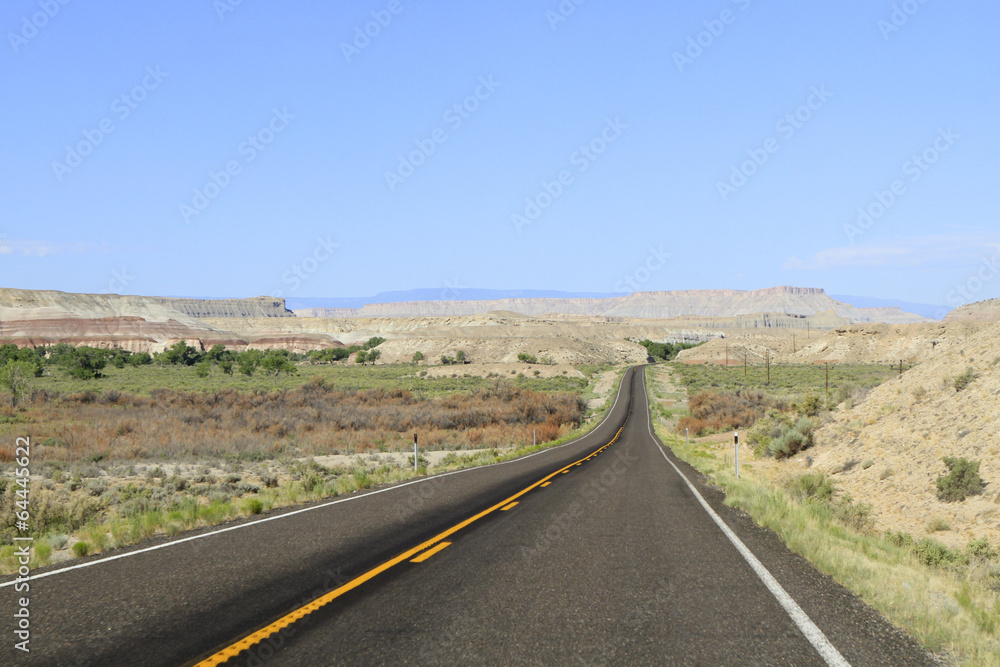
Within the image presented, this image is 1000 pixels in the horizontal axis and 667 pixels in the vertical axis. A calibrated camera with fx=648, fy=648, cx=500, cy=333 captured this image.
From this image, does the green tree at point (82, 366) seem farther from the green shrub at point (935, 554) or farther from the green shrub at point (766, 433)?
the green shrub at point (935, 554)

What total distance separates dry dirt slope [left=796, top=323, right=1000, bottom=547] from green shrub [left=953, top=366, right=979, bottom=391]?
16cm

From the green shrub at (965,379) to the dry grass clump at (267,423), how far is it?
1992 centimetres

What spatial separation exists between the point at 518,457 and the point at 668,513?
555 inches

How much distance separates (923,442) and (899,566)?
9549 mm

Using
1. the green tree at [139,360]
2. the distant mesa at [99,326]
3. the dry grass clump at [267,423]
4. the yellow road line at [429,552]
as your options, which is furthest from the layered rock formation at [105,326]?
the yellow road line at [429,552]

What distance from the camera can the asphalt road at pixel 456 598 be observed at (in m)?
4.95

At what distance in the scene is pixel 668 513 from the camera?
1172 centimetres

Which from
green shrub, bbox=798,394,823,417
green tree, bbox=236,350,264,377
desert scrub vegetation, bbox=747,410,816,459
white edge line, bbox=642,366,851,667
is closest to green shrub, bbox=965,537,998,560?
white edge line, bbox=642,366,851,667

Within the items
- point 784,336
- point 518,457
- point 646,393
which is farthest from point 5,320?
point 784,336

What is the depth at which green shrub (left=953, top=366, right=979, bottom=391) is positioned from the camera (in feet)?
57.5

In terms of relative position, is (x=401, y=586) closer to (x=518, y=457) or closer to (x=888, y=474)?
(x=888, y=474)

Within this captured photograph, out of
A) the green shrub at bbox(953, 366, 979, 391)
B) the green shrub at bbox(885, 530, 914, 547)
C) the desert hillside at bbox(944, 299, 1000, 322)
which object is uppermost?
the desert hillside at bbox(944, 299, 1000, 322)

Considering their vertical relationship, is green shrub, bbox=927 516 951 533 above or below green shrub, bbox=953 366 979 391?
below

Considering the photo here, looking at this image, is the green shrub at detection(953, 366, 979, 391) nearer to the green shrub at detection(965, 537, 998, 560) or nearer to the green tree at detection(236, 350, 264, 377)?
→ the green shrub at detection(965, 537, 998, 560)
